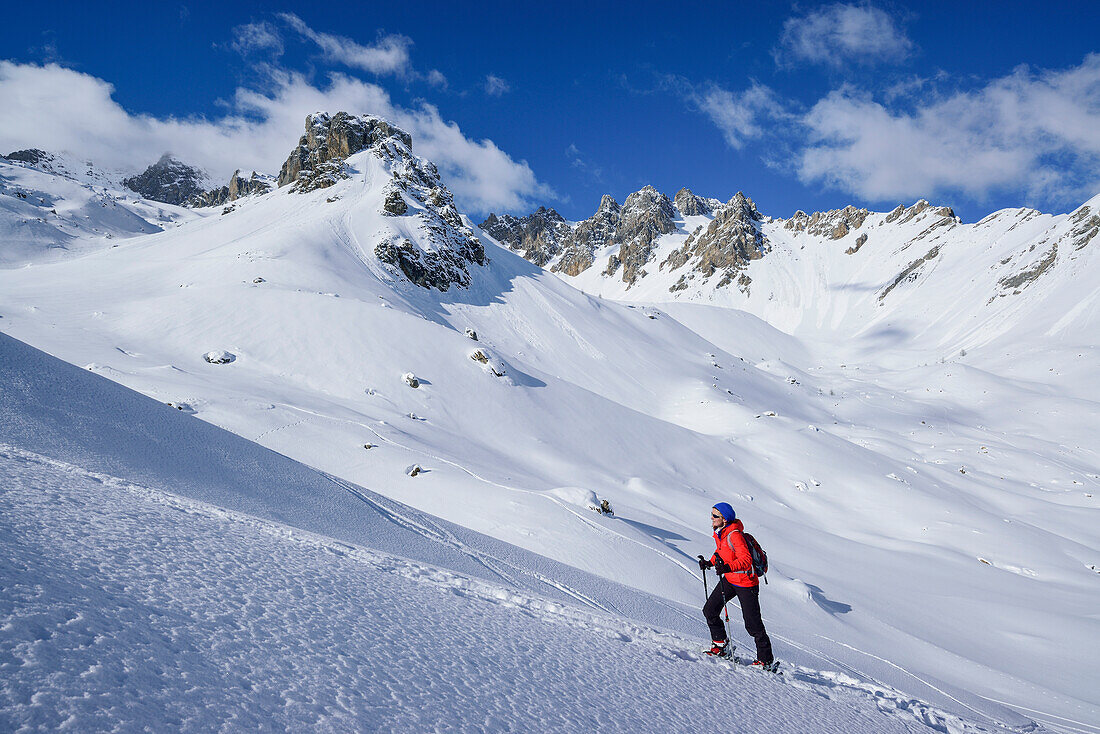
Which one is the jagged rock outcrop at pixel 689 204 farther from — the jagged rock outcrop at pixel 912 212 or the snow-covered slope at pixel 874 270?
the jagged rock outcrop at pixel 912 212

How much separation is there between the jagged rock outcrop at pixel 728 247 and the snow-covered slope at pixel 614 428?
8624 centimetres

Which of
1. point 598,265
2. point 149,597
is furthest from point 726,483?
point 598,265

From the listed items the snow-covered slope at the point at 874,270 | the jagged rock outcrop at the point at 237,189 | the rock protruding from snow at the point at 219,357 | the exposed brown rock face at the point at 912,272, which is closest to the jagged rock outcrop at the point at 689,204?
the snow-covered slope at the point at 874,270

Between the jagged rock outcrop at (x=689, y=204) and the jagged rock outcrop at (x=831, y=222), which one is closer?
the jagged rock outcrop at (x=831, y=222)

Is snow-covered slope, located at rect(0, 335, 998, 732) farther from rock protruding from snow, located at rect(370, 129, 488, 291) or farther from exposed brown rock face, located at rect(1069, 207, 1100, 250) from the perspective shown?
exposed brown rock face, located at rect(1069, 207, 1100, 250)

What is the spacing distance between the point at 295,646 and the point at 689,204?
20451 centimetres

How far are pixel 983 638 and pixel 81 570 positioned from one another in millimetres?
13056

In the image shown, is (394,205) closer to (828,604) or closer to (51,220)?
(51,220)

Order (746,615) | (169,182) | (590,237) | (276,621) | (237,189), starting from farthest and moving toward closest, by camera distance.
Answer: (590,237) → (169,182) → (237,189) → (746,615) → (276,621)

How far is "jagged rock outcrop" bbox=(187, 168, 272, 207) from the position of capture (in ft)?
342

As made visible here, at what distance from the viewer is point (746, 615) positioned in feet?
15.0

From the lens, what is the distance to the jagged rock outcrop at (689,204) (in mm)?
188250

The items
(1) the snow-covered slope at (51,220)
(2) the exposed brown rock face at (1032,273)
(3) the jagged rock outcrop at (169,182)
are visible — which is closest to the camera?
(1) the snow-covered slope at (51,220)

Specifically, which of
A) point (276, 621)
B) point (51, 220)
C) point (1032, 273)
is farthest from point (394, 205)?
point (1032, 273)
